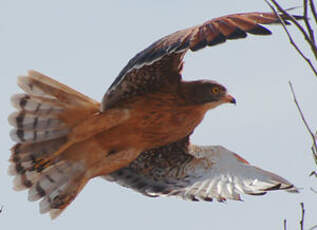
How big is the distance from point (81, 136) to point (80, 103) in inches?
13.0

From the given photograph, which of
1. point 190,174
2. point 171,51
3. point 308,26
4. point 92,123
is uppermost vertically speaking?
point 308,26

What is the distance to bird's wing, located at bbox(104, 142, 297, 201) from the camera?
6.54 meters

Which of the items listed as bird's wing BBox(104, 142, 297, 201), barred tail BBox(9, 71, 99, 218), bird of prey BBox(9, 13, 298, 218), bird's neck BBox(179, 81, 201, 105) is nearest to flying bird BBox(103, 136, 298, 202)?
Result: bird's wing BBox(104, 142, 297, 201)

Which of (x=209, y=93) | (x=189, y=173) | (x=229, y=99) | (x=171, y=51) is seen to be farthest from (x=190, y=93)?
(x=171, y=51)

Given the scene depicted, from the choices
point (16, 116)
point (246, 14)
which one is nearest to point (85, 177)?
point (16, 116)

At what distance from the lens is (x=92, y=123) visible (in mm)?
6371

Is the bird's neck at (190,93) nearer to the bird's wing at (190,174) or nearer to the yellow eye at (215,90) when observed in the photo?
the yellow eye at (215,90)

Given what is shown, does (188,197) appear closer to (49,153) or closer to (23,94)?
(49,153)

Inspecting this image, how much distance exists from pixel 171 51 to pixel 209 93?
55.5 inches

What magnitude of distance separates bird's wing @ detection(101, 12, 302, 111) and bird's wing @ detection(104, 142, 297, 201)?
90cm

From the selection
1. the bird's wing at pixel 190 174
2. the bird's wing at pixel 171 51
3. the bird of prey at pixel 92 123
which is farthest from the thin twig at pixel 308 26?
the bird's wing at pixel 190 174

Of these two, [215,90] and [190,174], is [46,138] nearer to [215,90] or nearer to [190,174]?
[190,174]

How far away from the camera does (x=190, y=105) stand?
637 centimetres

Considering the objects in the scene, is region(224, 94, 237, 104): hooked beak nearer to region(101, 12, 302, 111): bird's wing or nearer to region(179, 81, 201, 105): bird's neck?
region(179, 81, 201, 105): bird's neck
